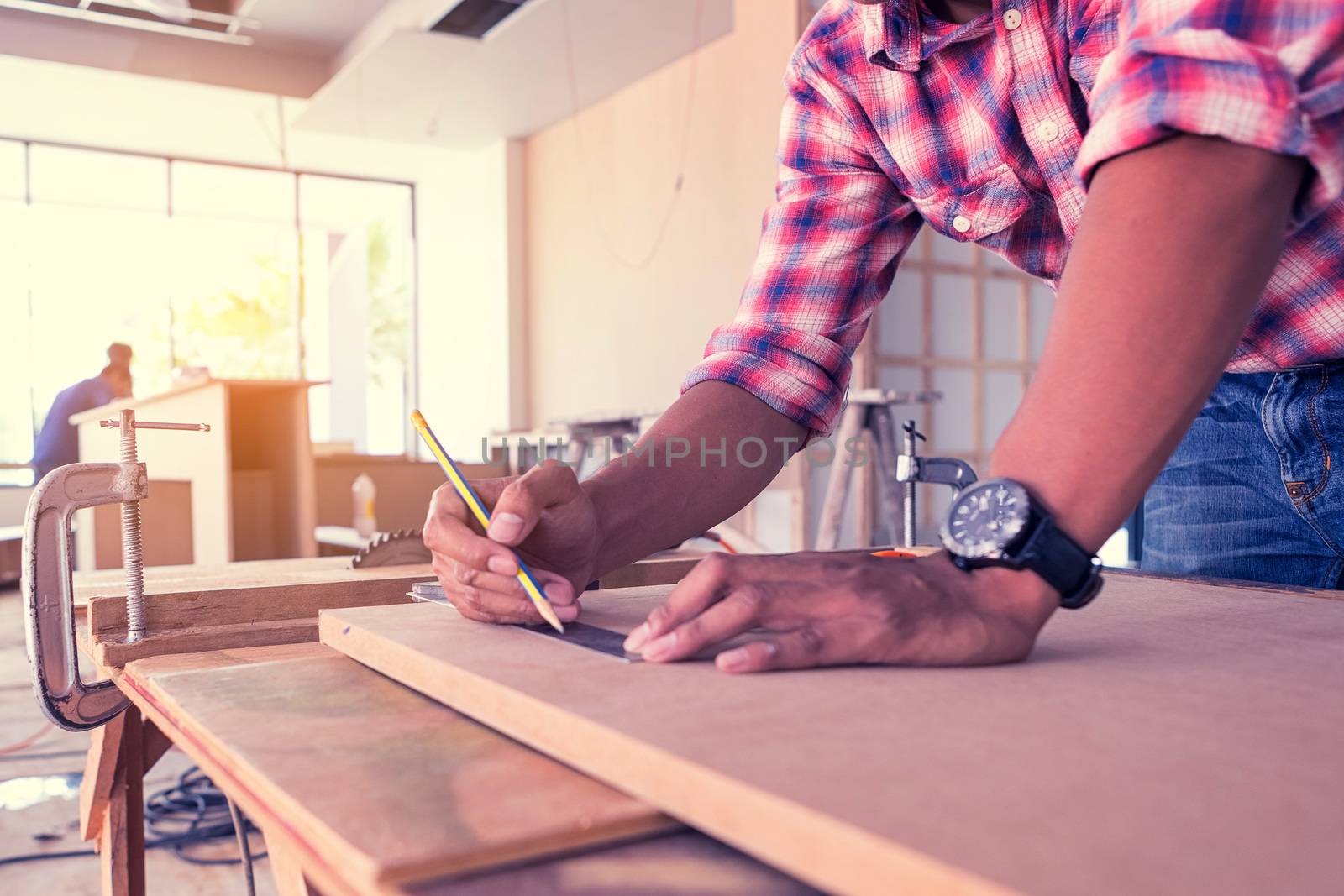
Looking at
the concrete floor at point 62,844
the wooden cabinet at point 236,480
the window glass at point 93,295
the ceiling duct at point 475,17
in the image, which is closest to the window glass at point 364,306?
the window glass at point 93,295

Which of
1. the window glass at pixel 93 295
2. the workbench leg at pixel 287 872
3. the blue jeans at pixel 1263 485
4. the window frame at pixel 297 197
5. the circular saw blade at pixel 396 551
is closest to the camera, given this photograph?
the workbench leg at pixel 287 872

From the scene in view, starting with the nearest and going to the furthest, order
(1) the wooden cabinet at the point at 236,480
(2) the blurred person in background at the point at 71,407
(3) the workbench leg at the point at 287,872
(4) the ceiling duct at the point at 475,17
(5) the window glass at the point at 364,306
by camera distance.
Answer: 1. (3) the workbench leg at the point at 287,872
2. (1) the wooden cabinet at the point at 236,480
3. (2) the blurred person in background at the point at 71,407
4. (4) the ceiling duct at the point at 475,17
5. (5) the window glass at the point at 364,306

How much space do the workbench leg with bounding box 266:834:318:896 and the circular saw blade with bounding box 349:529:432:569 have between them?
710mm

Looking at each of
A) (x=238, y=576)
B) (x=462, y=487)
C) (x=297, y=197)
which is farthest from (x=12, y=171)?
(x=462, y=487)

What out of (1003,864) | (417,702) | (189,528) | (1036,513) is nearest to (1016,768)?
(1003,864)

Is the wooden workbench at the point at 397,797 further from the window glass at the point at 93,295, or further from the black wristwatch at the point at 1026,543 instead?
the window glass at the point at 93,295

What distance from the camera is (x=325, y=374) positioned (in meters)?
9.09

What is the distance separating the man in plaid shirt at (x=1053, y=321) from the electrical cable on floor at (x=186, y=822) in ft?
4.66

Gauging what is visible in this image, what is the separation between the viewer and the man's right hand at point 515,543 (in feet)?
2.19

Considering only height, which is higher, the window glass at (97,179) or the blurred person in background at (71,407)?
the window glass at (97,179)

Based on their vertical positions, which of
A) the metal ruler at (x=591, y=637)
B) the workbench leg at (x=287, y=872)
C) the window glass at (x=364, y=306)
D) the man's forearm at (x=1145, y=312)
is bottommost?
the workbench leg at (x=287, y=872)

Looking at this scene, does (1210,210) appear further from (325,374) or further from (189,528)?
(325,374)

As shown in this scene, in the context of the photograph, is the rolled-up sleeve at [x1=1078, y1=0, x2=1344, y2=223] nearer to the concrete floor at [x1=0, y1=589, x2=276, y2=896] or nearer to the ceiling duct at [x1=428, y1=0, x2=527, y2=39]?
the concrete floor at [x1=0, y1=589, x2=276, y2=896]

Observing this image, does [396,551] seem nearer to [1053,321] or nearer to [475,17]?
[1053,321]
